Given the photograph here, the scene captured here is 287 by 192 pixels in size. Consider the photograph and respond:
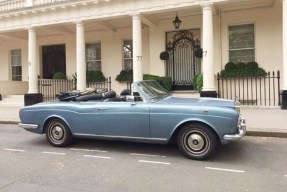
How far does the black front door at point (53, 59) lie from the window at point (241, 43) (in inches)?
400

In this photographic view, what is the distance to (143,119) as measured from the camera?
609 cm

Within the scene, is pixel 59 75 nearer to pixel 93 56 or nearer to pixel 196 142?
pixel 93 56

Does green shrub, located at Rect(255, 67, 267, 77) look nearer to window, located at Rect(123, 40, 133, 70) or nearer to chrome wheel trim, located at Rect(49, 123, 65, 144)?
window, located at Rect(123, 40, 133, 70)

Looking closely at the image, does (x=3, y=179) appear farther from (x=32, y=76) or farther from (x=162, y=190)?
(x=32, y=76)

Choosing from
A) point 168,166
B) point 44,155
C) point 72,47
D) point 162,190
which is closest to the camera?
point 162,190

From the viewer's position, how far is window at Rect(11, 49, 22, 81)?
2047 cm

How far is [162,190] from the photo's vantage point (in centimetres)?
425

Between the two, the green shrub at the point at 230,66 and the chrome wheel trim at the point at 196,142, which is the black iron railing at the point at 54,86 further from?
the chrome wheel trim at the point at 196,142

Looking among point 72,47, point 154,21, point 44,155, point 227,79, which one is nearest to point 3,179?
point 44,155

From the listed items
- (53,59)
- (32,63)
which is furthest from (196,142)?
(53,59)

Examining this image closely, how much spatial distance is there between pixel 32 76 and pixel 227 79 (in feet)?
31.7

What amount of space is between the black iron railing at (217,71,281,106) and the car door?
26.7 ft

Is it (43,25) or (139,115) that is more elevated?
(43,25)

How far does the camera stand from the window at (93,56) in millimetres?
18328
